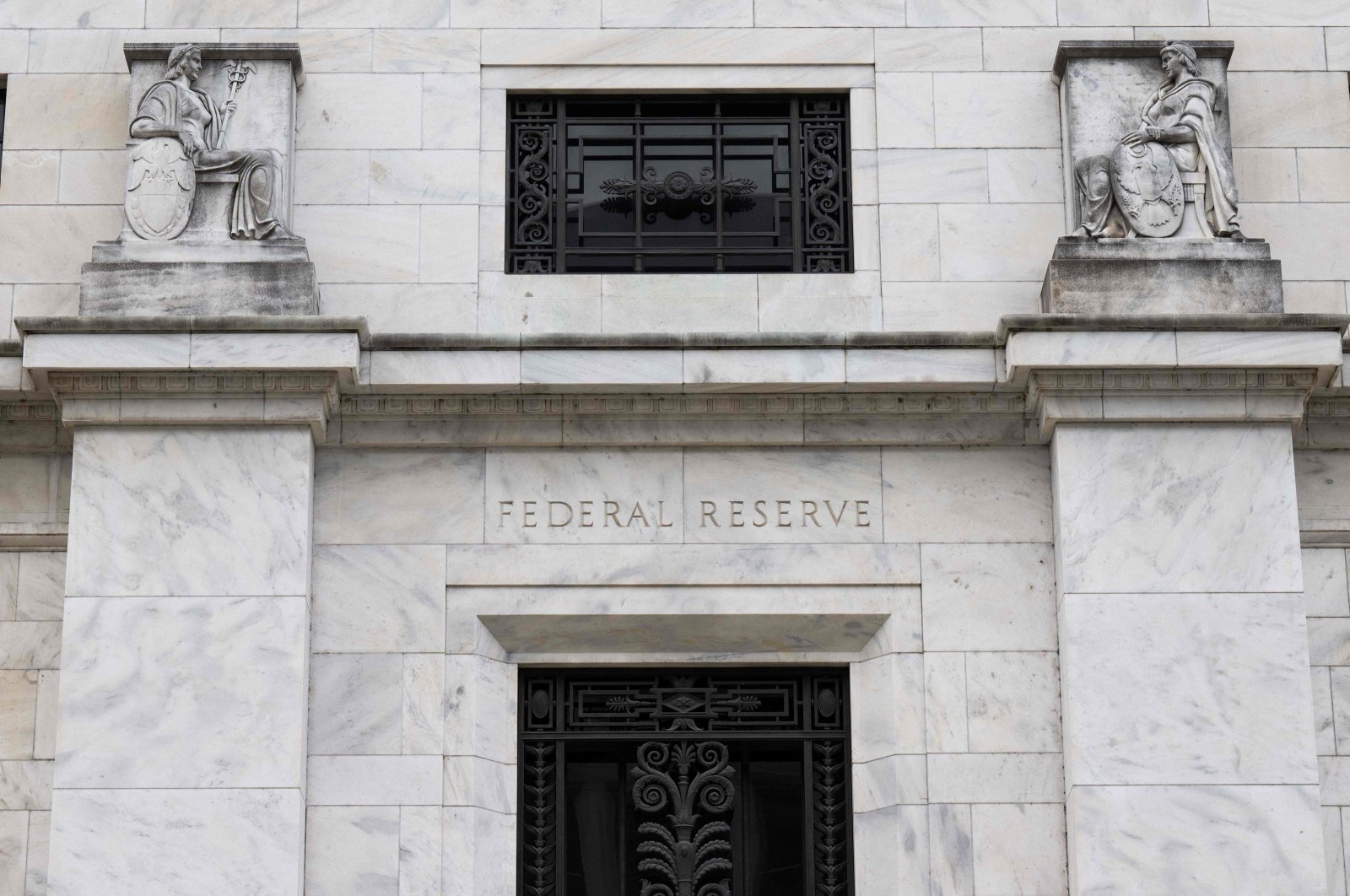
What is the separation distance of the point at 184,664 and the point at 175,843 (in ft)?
4.10

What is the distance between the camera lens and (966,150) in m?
19.3

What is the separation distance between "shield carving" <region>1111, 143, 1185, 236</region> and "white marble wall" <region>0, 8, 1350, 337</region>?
0.59m

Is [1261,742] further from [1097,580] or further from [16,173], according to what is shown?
[16,173]

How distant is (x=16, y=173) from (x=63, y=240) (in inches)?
26.8

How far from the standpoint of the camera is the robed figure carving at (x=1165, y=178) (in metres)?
18.7

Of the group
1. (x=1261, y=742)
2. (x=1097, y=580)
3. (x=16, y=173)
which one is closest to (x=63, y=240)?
(x=16, y=173)

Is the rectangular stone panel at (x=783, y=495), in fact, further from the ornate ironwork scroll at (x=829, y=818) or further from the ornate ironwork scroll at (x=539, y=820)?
the ornate ironwork scroll at (x=539, y=820)

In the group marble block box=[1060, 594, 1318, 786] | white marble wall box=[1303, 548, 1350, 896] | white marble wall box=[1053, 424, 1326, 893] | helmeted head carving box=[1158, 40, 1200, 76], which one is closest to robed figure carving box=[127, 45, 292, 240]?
white marble wall box=[1053, 424, 1326, 893]

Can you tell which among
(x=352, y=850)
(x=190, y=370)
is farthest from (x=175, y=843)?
(x=190, y=370)

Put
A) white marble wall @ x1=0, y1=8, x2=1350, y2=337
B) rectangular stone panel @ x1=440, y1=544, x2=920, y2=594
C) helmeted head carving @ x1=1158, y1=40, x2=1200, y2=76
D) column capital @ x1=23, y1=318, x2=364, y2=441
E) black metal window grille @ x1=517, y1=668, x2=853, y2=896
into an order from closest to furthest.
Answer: column capital @ x1=23, y1=318, x2=364, y2=441
black metal window grille @ x1=517, y1=668, x2=853, y2=896
rectangular stone panel @ x1=440, y1=544, x2=920, y2=594
white marble wall @ x1=0, y1=8, x2=1350, y2=337
helmeted head carving @ x1=1158, y1=40, x2=1200, y2=76

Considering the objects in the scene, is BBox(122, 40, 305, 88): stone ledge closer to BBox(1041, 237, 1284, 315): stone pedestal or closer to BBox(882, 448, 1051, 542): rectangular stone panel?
BBox(882, 448, 1051, 542): rectangular stone panel

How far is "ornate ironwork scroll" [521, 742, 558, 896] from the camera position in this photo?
18094mm

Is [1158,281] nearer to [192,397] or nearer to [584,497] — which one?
[584,497]

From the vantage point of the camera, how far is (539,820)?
18.2 meters
